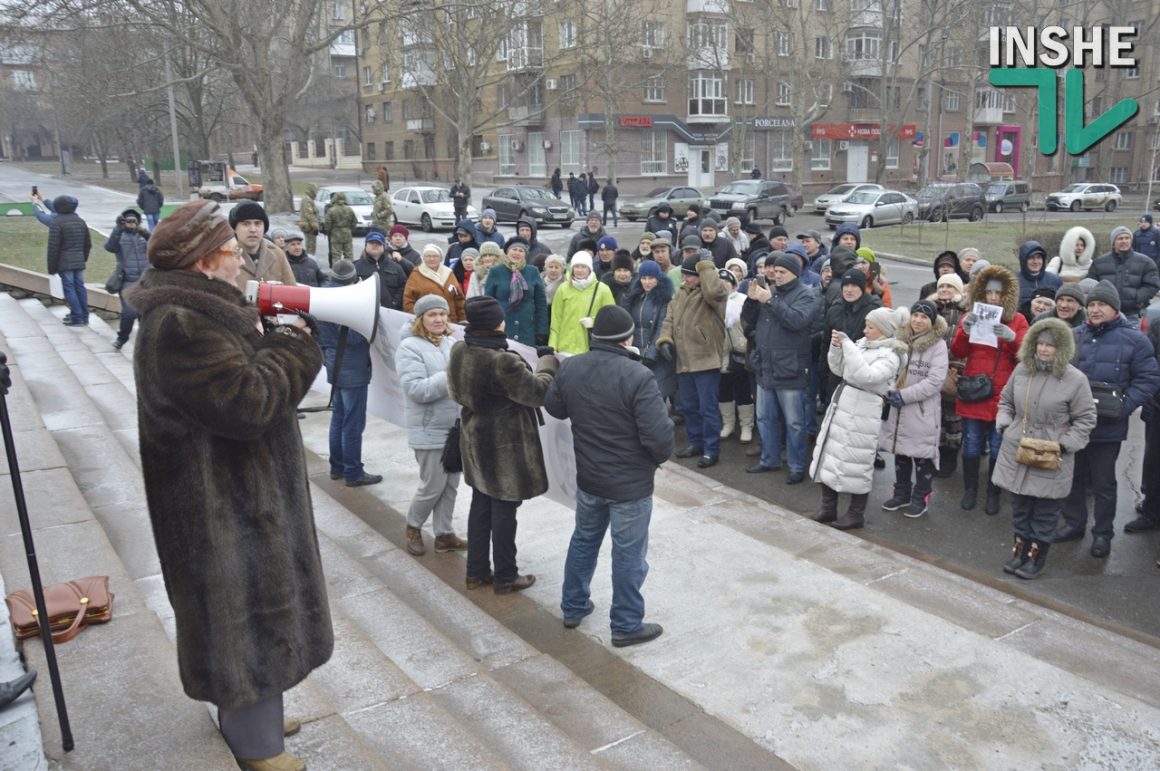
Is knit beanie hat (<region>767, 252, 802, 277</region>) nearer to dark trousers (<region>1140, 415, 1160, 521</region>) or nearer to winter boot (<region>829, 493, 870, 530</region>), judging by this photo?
winter boot (<region>829, 493, 870, 530</region>)

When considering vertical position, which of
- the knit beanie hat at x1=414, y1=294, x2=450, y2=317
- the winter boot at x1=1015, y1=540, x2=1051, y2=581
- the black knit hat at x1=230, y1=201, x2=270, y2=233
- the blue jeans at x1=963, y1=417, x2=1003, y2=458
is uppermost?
the black knit hat at x1=230, y1=201, x2=270, y2=233

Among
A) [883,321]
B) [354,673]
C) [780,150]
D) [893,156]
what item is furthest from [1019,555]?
[893,156]

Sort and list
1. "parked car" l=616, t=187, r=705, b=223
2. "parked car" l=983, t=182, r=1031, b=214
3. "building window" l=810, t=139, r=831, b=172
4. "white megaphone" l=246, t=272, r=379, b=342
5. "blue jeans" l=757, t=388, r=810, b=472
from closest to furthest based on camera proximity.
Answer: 1. "white megaphone" l=246, t=272, r=379, b=342
2. "blue jeans" l=757, t=388, r=810, b=472
3. "parked car" l=616, t=187, r=705, b=223
4. "parked car" l=983, t=182, r=1031, b=214
5. "building window" l=810, t=139, r=831, b=172

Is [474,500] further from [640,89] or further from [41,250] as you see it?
[640,89]

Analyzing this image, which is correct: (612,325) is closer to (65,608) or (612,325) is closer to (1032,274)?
(65,608)

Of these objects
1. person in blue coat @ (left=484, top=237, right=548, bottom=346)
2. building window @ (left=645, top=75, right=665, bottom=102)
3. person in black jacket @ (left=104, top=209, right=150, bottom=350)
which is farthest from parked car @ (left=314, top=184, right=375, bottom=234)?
building window @ (left=645, top=75, right=665, bottom=102)

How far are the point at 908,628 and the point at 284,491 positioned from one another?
364 cm

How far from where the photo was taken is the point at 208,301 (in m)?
2.70

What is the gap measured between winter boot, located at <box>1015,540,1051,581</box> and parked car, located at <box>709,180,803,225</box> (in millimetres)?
28420

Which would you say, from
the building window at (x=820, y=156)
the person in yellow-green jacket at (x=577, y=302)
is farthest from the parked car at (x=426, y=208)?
the building window at (x=820, y=156)

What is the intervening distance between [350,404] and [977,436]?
5.05m

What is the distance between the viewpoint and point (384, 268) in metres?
10.1

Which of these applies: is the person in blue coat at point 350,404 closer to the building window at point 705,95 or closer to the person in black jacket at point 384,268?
the person in black jacket at point 384,268

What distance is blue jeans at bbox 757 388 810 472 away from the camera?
7906 millimetres
